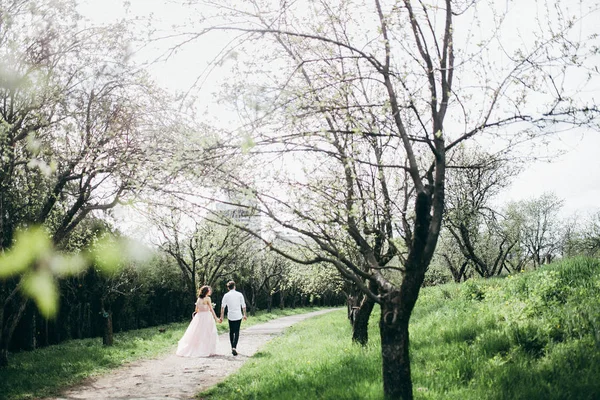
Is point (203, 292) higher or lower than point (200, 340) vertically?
higher

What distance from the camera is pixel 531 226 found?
174ft

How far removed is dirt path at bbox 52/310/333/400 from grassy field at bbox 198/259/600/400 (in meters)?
0.79

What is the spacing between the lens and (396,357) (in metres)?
5.26

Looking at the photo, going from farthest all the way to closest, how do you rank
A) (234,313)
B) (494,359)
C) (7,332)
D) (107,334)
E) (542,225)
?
(542,225) < (107,334) < (234,313) < (7,332) < (494,359)

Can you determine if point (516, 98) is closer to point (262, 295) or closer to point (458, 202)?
point (458, 202)

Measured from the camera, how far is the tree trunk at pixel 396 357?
5219mm

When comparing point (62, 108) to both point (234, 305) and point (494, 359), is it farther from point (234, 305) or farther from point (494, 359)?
point (494, 359)

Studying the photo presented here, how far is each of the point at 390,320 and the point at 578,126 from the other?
3.37m

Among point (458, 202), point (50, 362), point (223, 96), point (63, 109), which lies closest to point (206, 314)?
point (50, 362)

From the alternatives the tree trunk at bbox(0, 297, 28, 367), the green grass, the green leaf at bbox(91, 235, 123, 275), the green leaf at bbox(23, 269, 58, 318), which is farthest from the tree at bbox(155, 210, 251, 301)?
the tree trunk at bbox(0, 297, 28, 367)

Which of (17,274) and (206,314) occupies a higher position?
(17,274)

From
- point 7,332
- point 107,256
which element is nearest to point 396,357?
point 7,332

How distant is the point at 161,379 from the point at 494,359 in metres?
7.80

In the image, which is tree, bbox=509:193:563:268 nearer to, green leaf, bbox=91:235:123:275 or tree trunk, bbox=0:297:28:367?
green leaf, bbox=91:235:123:275
